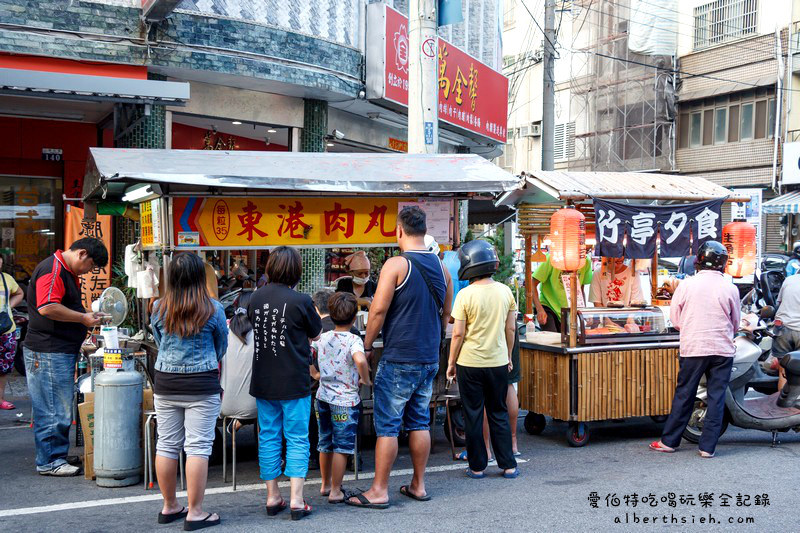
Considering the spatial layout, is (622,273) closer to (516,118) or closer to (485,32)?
(485,32)

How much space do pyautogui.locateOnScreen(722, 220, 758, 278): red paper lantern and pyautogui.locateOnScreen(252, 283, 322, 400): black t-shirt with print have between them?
580 cm

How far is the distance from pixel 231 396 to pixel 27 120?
24.2 feet

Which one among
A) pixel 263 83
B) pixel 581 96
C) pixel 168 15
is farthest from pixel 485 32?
pixel 581 96

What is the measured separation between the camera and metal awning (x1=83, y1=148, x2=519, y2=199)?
6242 millimetres

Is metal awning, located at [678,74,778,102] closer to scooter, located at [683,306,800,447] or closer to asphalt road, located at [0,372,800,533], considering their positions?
scooter, located at [683,306,800,447]

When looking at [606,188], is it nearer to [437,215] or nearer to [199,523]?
[437,215]

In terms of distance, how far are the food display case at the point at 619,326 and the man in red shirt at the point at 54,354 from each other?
4276 mm

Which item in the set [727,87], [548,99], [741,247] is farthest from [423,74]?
[727,87]

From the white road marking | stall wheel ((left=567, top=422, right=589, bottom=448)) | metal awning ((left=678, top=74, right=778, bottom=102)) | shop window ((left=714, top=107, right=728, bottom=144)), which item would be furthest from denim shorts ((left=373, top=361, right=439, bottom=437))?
shop window ((left=714, top=107, right=728, bottom=144))

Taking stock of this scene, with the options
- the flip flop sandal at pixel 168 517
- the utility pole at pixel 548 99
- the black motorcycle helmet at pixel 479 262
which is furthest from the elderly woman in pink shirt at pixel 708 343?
the utility pole at pixel 548 99

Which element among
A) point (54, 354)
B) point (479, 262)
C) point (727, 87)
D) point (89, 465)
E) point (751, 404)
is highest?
point (727, 87)

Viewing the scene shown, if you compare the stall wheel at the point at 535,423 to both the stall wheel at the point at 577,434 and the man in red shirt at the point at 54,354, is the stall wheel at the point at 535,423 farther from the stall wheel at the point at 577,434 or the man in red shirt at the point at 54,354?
the man in red shirt at the point at 54,354

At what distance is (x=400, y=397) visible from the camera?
18.1ft

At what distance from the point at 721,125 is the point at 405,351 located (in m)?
24.3
